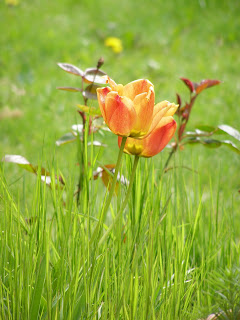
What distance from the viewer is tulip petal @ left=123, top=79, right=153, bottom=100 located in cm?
77

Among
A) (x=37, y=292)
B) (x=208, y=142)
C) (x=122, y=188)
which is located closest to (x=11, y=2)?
(x=208, y=142)

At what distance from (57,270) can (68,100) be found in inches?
85.1

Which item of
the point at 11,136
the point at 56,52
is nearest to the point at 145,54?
the point at 56,52

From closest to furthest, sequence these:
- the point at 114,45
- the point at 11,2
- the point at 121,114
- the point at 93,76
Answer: the point at 121,114 < the point at 93,76 < the point at 114,45 < the point at 11,2

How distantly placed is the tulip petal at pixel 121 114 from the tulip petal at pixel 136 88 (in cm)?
6

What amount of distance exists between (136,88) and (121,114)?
8 cm

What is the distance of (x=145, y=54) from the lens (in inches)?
149

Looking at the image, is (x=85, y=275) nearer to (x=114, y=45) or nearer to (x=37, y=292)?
(x=37, y=292)

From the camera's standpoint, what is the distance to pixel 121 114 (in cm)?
72

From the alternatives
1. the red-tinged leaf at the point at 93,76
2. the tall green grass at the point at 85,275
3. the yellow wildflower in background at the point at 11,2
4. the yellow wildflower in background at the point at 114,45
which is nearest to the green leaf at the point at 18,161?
the tall green grass at the point at 85,275

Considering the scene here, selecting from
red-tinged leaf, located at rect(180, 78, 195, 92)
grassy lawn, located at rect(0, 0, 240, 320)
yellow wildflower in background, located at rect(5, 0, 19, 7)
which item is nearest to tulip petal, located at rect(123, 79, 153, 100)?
grassy lawn, located at rect(0, 0, 240, 320)

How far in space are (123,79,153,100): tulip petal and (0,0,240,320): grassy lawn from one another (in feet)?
0.42

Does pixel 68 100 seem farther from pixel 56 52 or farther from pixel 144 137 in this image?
pixel 144 137

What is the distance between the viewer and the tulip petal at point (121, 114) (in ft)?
2.35
